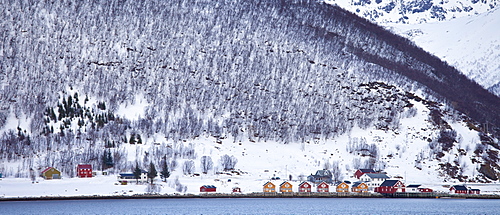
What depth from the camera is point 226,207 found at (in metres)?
98.9

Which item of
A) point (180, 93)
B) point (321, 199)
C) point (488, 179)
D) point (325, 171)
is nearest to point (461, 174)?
point (488, 179)

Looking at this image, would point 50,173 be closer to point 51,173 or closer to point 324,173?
point 51,173

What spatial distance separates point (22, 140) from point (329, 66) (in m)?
85.9

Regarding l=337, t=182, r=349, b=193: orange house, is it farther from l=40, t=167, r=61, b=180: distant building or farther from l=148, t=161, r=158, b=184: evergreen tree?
l=40, t=167, r=61, b=180: distant building

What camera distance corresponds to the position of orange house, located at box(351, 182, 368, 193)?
128 metres

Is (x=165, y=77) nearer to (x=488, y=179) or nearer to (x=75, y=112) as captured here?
(x=75, y=112)

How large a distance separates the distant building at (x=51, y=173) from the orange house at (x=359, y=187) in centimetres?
5012

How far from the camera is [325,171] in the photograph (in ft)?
439

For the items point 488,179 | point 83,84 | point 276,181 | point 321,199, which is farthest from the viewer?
point 83,84

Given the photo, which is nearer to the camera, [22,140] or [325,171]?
[325,171]

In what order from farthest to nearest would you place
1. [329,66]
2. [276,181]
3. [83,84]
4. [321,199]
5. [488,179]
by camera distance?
[329,66]
[83,84]
[488,179]
[276,181]
[321,199]

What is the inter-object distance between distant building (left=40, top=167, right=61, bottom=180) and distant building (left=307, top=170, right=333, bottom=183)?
4367cm

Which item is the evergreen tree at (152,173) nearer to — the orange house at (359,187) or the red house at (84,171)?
the red house at (84,171)

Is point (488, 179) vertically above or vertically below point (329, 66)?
below
